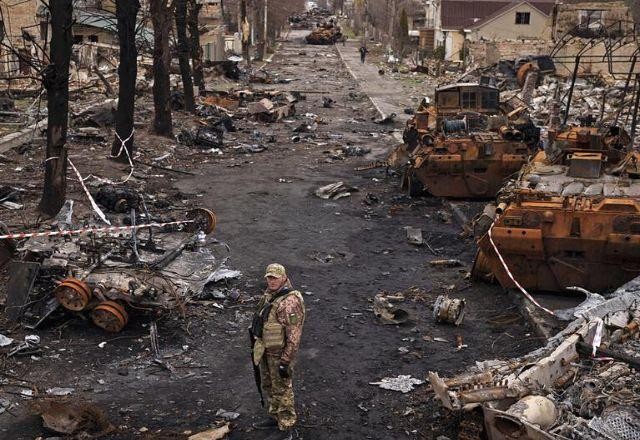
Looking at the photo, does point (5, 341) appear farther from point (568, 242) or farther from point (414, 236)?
point (414, 236)

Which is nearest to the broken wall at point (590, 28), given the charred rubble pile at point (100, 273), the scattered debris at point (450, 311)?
the scattered debris at point (450, 311)

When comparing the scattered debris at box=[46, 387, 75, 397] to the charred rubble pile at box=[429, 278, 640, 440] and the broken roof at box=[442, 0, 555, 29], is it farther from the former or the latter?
the broken roof at box=[442, 0, 555, 29]

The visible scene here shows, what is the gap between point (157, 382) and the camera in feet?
25.2

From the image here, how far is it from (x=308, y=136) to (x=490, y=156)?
1010cm

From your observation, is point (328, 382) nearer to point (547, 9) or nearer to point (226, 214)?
point (226, 214)

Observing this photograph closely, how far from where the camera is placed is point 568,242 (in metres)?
9.31

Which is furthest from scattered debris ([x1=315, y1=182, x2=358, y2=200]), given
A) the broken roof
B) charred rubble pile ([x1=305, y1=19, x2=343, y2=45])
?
charred rubble pile ([x1=305, y1=19, x2=343, y2=45])

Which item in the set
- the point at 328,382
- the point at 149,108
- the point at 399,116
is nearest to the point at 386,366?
the point at 328,382

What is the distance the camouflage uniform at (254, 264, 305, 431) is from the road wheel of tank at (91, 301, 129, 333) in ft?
8.10

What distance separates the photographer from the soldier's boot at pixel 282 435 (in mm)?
6645

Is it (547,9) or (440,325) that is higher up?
(547,9)

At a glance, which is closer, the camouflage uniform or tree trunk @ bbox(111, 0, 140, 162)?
the camouflage uniform

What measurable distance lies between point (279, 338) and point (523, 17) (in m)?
48.5

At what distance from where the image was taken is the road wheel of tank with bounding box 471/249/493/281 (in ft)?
34.6
